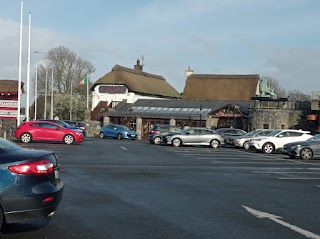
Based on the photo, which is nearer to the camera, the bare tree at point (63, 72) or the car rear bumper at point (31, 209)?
the car rear bumper at point (31, 209)

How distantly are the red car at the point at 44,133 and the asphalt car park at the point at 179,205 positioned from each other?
1454 cm

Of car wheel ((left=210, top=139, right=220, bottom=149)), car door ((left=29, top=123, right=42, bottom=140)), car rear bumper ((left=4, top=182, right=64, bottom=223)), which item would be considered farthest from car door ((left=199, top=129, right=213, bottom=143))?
car rear bumper ((left=4, top=182, right=64, bottom=223))

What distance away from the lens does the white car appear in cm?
3073

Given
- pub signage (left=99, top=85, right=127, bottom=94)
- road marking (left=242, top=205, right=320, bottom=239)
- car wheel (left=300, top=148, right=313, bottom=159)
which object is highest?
pub signage (left=99, top=85, right=127, bottom=94)

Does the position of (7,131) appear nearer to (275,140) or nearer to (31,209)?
(275,140)

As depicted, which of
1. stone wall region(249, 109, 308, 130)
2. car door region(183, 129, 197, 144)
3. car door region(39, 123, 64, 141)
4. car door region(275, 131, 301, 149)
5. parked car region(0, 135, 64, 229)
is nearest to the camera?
parked car region(0, 135, 64, 229)

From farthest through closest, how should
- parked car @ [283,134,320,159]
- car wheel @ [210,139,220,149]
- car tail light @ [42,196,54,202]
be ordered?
car wheel @ [210,139,220,149]
parked car @ [283,134,320,159]
car tail light @ [42,196,54,202]

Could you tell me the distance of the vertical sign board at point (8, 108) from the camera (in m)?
33.7

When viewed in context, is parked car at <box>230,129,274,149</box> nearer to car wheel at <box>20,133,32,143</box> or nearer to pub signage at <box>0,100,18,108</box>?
car wheel at <box>20,133,32,143</box>

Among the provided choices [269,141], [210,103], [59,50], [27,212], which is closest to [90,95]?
[59,50]

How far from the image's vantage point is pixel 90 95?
85.4 meters

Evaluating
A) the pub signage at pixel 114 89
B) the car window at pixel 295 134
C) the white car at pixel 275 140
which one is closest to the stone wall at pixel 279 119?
the car window at pixel 295 134

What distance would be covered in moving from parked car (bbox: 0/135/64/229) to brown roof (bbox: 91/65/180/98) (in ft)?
223

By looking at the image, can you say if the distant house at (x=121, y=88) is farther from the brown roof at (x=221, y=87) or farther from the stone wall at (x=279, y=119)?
the stone wall at (x=279, y=119)
